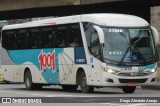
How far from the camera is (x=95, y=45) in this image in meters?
23.2

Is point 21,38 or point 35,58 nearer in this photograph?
point 35,58

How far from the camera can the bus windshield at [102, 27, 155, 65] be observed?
902 inches

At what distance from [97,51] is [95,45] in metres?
0.29

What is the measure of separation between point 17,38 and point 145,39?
7922 mm

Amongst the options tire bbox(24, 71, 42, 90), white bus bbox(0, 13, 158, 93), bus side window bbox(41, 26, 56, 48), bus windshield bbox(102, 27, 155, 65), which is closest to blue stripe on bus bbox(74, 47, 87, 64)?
white bus bbox(0, 13, 158, 93)

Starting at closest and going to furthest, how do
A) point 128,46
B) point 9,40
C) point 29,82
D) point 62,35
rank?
1. point 128,46
2. point 62,35
3. point 29,82
4. point 9,40

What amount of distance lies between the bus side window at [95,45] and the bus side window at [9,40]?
23.4 ft

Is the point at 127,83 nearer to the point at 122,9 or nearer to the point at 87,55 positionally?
the point at 87,55

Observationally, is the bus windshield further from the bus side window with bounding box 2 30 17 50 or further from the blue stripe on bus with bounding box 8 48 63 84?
the bus side window with bounding box 2 30 17 50

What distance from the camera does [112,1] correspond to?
38.4 m

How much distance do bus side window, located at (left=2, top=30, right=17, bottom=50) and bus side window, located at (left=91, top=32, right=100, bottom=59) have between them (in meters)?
7.13

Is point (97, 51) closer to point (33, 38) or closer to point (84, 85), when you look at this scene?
point (84, 85)

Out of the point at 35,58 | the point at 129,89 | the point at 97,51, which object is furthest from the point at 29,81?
the point at 97,51

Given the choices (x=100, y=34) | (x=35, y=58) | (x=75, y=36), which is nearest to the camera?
(x=100, y=34)
